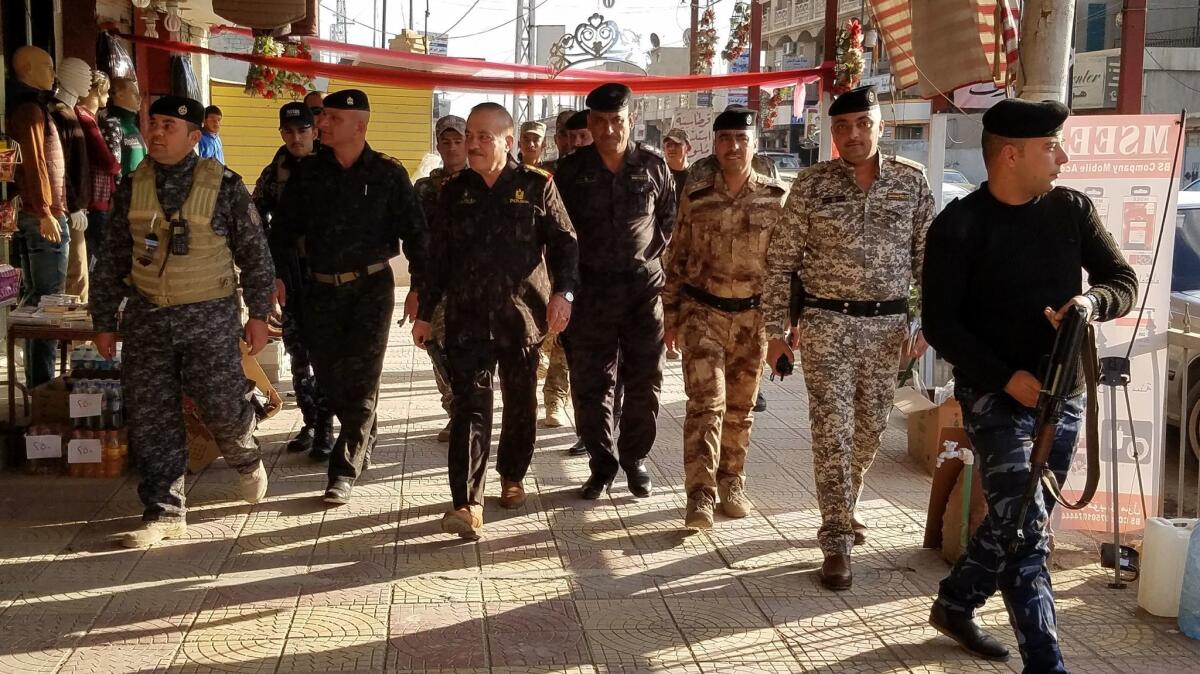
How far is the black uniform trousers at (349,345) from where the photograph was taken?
21.0 ft

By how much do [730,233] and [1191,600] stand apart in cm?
261

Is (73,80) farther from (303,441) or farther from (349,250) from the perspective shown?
(349,250)

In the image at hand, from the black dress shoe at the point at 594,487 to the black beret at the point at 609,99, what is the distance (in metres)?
2.00

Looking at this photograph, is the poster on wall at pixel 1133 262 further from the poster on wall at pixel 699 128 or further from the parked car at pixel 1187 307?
the poster on wall at pixel 699 128

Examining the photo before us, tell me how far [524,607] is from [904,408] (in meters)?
3.83

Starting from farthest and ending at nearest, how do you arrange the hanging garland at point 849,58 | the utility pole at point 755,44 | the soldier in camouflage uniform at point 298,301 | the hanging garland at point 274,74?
the utility pole at point 755,44, the hanging garland at point 849,58, the hanging garland at point 274,74, the soldier in camouflage uniform at point 298,301

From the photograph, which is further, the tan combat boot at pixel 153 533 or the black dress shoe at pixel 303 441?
the black dress shoe at pixel 303 441

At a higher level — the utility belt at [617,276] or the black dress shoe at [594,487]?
the utility belt at [617,276]

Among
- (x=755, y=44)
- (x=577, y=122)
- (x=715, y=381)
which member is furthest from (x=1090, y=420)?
(x=755, y=44)

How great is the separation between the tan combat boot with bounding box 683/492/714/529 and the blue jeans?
4.70 m

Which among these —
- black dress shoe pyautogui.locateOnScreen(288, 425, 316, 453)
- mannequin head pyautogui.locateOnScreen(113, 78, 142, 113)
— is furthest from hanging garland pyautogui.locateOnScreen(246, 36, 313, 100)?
black dress shoe pyautogui.locateOnScreen(288, 425, 316, 453)

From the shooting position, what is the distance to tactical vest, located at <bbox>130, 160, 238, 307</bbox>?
5.46 m

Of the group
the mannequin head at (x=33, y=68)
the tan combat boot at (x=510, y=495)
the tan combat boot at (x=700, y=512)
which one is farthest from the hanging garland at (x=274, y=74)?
the tan combat boot at (x=700, y=512)

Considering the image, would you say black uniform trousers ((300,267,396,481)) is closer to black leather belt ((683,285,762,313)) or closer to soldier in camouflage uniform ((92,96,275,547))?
soldier in camouflage uniform ((92,96,275,547))
